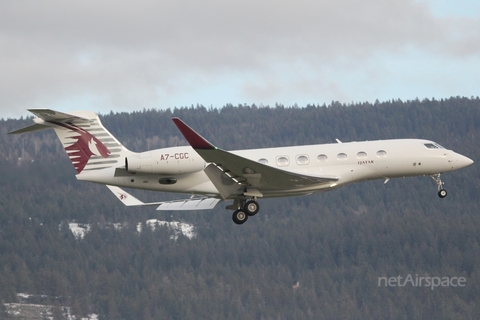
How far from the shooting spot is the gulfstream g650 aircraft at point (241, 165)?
130 feet

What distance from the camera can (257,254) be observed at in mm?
144875

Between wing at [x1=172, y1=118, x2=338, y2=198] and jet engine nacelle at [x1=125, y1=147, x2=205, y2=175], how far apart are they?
1.06 meters

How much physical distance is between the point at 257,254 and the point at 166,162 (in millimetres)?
106213

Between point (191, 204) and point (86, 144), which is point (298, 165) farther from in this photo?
point (86, 144)

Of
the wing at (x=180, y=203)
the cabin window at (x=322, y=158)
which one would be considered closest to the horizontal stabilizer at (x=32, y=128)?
the wing at (x=180, y=203)

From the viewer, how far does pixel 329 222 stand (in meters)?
156

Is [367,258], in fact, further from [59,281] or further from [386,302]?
[59,281]

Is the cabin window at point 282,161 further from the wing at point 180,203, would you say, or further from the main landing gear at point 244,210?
the wing at point 180,203

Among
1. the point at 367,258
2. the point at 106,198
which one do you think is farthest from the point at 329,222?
the point at 106,198

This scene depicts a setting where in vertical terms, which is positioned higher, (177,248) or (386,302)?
(177,248)

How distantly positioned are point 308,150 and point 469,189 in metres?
129

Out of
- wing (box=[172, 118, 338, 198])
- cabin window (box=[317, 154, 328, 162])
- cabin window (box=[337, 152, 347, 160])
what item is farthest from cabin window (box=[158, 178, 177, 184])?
cabin window (box=[337, 152, 347, 160])

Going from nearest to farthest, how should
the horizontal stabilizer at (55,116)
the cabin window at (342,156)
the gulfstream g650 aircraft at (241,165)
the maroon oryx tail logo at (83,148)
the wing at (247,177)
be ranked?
the wing at (247,177)
the gulfstream g650 aircraft at (241,165)
the horizontal stabilizer at (55,116)
the cabin window at (342,156)
the maroon oryx tail logo at (83,148)

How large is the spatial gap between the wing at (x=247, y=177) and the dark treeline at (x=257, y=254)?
7587cm
